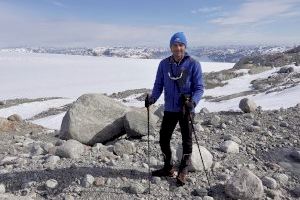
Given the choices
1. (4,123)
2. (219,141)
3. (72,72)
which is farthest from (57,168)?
(72,72)

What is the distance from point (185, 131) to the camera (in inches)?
270

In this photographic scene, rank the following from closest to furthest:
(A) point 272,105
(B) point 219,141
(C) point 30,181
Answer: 1. (C) point 30,181
2. (B) point 219,141
3. (A) point 272,105

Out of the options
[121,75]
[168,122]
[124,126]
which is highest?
[168,122]

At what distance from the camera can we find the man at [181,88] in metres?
6.62

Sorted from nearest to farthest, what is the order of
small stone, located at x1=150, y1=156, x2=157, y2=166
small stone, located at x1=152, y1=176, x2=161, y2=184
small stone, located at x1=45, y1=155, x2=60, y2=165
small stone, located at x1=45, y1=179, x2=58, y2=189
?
1. small stone, located at x1=45, y1=179, x2=58, y2=189
2. small stone, located at x1=152, y1=176, x2=161, y2=184
3. small stone, located at x1=45, y1=155, x2=60, y2=165
4. small stone, located at x1=150, y1=156, x2=157, y2=166

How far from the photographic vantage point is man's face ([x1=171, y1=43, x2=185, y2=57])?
6.59 metres

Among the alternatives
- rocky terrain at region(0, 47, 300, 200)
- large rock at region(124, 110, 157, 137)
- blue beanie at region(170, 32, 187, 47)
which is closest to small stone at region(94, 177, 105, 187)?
rocky terrain at region(0, 47, 300, 200)

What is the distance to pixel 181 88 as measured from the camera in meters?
6.73

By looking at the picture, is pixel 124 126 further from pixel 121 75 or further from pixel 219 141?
pixel 121 75

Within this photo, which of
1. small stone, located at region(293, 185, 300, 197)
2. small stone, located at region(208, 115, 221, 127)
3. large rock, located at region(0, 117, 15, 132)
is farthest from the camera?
large rock, located at region(0, 117, 15, 132)

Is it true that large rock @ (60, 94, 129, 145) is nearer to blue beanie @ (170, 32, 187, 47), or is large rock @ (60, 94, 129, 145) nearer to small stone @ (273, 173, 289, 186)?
small stone @ (273, 173, 289, 186)

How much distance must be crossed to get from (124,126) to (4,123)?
7.01 metres

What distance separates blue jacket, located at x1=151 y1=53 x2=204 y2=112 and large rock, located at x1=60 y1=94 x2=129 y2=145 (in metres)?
3.71

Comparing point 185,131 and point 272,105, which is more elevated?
point 185,131
